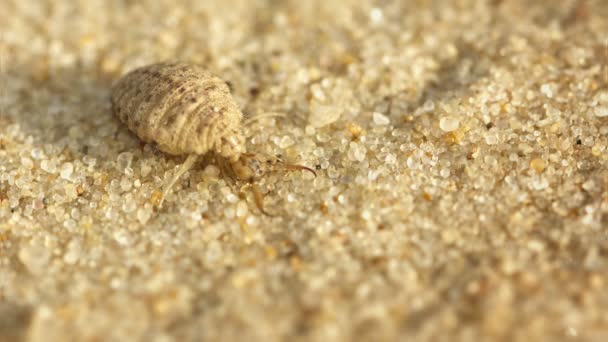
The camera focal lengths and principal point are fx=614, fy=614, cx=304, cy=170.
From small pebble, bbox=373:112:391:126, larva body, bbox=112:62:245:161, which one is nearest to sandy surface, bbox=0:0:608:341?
small pebble, bbox=373:112:391:126

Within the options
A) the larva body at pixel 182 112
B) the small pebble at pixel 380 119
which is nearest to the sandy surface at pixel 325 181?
the small pebble at pixel 380 119

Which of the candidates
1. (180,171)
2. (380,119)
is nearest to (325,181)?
(380,119)

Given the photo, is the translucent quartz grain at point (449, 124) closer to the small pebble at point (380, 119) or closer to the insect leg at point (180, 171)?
the small pebble at point (380, 119)

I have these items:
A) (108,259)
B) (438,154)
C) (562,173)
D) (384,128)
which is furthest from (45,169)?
(562,173)

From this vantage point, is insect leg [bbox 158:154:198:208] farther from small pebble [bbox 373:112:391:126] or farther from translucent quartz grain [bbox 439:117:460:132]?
translucent quartz grain [bbox 439:117:460:132]

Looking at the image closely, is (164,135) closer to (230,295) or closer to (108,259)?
(108,259)

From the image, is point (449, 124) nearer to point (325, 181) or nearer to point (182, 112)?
point (325, 181)
